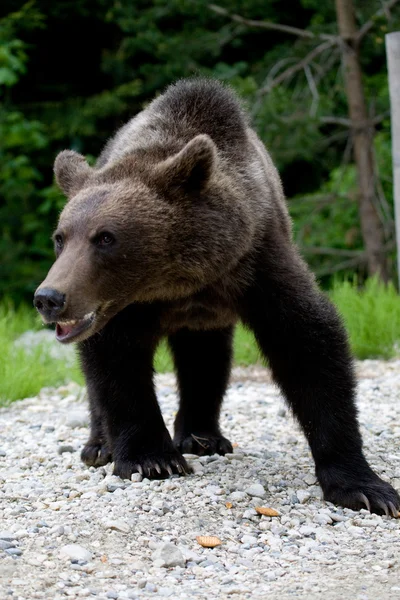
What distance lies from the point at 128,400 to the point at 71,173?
115 cm

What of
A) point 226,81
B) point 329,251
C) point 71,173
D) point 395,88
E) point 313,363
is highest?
point 226,81

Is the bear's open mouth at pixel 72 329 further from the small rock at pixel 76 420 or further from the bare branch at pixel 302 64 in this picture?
the bare branch at pixel 302 64

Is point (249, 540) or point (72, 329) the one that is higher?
point (72, 329)

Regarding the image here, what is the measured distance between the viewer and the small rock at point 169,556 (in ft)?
11.2

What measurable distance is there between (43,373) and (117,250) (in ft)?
12.9

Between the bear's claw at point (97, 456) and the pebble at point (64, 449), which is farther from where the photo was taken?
the pebble at point (64, 449)

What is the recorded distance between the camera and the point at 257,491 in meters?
4.29

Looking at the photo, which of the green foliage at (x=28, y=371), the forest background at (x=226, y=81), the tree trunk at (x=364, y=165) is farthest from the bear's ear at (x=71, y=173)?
the tree trunk at (x=364, y=165)

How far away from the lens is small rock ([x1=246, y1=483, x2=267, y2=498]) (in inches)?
168

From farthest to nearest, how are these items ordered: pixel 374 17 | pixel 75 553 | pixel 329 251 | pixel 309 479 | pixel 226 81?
pixel 329 251 → pixel 226 81 → pixel 374 17 → pixel 309 479 → pixel 75 553

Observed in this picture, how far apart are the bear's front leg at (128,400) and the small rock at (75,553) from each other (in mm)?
1015

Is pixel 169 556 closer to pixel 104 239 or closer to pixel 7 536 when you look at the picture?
pixel 7 536

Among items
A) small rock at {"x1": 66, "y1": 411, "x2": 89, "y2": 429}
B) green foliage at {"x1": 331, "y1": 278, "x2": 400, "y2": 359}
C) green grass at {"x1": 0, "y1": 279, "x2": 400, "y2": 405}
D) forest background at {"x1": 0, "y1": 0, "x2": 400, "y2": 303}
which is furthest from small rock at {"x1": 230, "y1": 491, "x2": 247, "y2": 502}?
forest background at {"x1": 0, "y1": 0, "x2": 400, "y2": 303}

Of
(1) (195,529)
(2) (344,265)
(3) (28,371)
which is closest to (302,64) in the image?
(2) (344,265)
